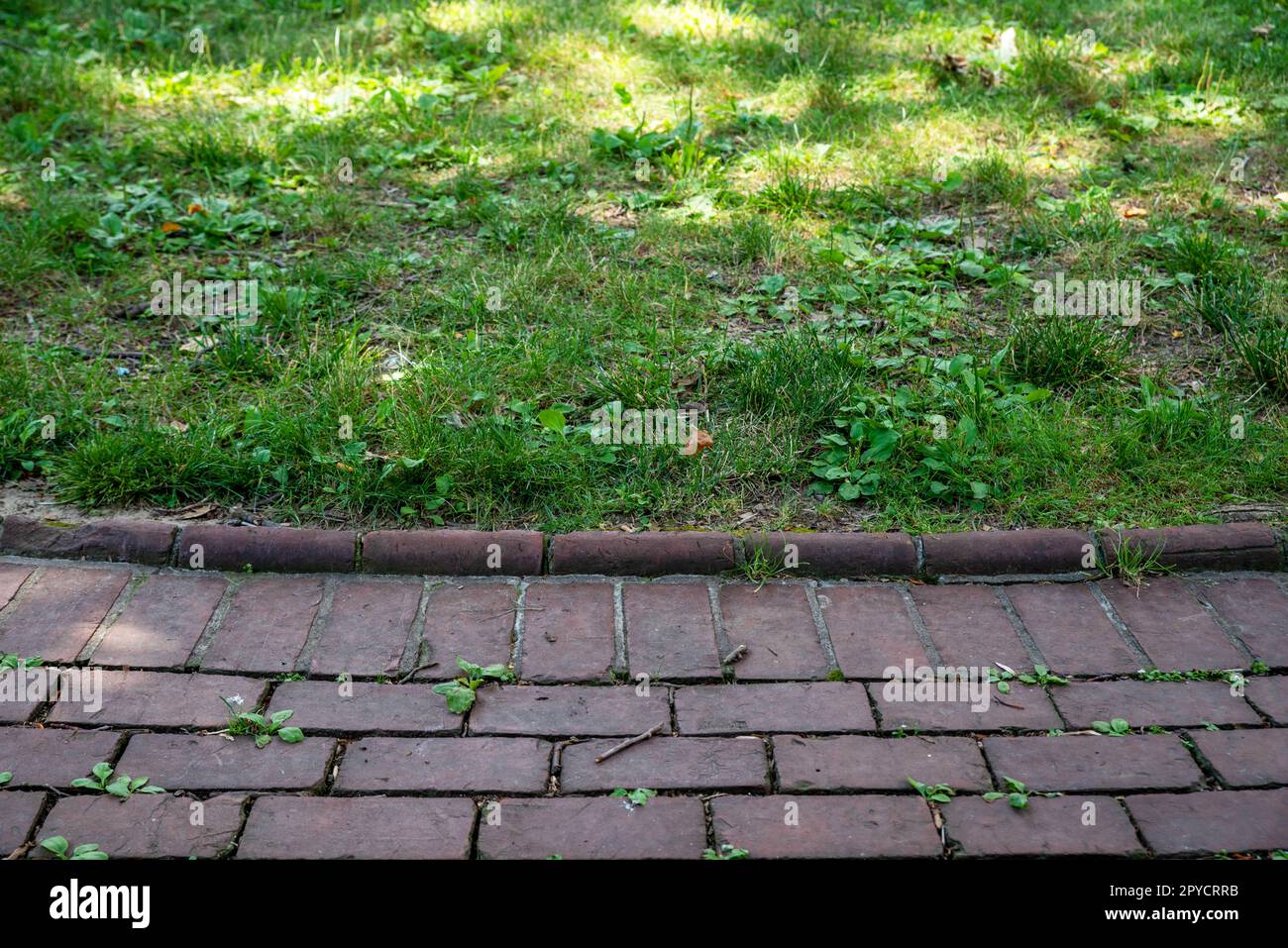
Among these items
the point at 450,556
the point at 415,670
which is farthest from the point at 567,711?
the point at 450,556

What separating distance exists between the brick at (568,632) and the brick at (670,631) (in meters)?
0.06

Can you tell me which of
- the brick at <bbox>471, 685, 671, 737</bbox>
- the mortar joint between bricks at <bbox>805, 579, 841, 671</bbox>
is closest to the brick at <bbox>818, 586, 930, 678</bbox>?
the mortar joint between bricks at <bbox>805, 579, 841, 671</bbox>

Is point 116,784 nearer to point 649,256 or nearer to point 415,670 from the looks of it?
point 415,670

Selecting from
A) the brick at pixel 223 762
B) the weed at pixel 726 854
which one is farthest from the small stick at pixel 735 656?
the brick at pixel 223 762

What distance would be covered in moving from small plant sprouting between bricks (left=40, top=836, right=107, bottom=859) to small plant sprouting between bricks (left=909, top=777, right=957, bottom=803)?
1628 millimetres

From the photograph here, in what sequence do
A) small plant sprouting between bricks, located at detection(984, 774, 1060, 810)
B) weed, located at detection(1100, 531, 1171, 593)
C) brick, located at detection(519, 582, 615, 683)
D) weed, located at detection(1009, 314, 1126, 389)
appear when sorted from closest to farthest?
small plant sprouting between bricks, located at detection(984, 774, 1060, 810), brick, located at detection(519, 582, 615, 683), weed, located at detection(1100, 531, 1171, 593), weed, located at detection(1009, 314, 1126, 389)

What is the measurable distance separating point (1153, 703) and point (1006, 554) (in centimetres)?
56

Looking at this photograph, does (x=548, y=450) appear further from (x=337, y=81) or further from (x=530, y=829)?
(x=337, y=81)

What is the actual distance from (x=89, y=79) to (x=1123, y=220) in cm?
479

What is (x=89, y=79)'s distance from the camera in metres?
5.52

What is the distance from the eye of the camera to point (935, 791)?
2367mm

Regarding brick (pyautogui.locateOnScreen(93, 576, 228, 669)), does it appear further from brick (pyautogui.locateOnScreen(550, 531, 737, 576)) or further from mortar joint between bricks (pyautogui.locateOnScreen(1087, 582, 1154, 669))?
mortar joint between bricks (pyautogui.locateOnScreen(1087, 582, 1154, 669))

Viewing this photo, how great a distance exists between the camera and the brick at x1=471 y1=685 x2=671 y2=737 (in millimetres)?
2537
